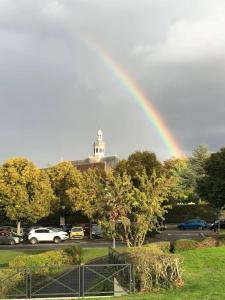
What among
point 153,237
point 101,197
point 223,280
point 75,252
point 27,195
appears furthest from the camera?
point 27,195

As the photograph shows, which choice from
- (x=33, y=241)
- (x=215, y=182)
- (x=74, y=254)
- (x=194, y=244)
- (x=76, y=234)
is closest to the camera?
(x=194, y=244)

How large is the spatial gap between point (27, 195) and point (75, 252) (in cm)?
3333

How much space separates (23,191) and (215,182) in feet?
71.7

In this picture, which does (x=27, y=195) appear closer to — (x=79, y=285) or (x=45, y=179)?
(x=45, y=179)

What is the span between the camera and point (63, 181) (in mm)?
68750

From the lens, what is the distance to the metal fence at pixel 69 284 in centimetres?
1614

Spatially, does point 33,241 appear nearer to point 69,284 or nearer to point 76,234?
point 76,234

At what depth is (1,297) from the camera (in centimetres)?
1620

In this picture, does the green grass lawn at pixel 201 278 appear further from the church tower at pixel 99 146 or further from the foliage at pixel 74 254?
the church tower at pixel 99 146

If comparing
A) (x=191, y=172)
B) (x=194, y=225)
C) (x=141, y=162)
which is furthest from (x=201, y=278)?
(x=191, y=172)

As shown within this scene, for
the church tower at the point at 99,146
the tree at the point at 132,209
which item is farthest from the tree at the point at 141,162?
the church tower at the point at 99,146

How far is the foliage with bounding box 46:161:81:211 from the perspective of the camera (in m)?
66.9

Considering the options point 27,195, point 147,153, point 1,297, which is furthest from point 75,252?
point 147,153

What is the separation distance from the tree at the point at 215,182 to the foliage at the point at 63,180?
17.6m
